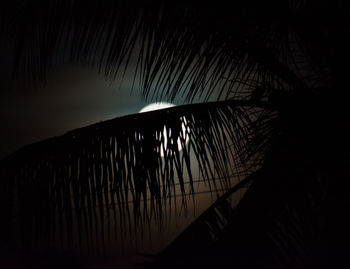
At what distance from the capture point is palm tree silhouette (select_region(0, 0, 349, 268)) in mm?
715

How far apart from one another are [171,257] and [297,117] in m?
0.77

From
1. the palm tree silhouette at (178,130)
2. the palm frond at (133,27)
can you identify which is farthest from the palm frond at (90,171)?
the palm frond at (133,27)

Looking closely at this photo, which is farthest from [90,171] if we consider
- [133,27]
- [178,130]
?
[133,27]

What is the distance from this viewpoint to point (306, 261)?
104cm

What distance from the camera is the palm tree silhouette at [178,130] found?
715 millimetres

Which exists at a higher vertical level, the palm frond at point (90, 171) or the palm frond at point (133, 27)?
the palm frond at point (133, 27)

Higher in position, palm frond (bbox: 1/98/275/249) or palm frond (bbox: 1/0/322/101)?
palm frond (bbox: 1/0/322/101)

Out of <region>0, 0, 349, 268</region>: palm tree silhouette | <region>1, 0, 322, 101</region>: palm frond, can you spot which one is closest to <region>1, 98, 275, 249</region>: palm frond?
<region>0, 0, 349, 268</region>: palm tree silhouette

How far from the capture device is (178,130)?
33.1 inches

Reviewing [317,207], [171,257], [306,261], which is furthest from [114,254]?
[317,207]

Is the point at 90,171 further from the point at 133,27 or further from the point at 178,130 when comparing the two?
the point at 133,27

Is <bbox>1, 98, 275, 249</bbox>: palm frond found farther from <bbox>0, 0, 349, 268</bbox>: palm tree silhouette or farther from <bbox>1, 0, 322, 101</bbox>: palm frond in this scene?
<bbox>1, 0, 322, 101</bbox>: palm frond

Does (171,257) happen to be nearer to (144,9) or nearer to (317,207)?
(317,207)

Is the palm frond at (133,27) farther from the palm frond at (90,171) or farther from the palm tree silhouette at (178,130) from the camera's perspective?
the palm frond at (90,171)
